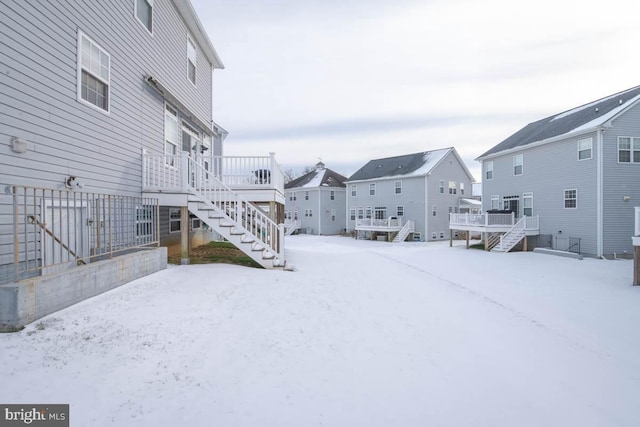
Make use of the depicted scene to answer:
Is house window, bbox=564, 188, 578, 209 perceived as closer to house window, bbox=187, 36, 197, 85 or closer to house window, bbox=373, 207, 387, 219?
house window, bbox=373, 207, 387, 219

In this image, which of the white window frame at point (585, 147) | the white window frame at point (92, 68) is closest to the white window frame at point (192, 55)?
the white window frame at point (92, 68)

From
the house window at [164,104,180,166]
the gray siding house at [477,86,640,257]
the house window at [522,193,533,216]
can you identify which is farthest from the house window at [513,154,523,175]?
the house window at [164,104,180,166]

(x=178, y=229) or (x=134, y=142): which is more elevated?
(x=134, y=142)

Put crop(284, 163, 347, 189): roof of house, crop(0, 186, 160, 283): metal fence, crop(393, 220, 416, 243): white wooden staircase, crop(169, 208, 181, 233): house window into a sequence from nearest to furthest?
crop(0, 186, 160, 283): metal fence, crop(169, 208, 181, 233): house window, crop(393, 220, 416, 243): white wooden staircase, crop(284, 163, 347, 189): roof of house

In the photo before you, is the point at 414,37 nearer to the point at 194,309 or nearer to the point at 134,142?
the point at 134,142

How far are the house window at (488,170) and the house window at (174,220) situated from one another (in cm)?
2180

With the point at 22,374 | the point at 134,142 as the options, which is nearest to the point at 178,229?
the point at 134,142

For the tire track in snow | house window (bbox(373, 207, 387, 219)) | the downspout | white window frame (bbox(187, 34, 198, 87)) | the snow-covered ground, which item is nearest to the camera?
the snow-covered ground

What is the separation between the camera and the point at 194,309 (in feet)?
17.9

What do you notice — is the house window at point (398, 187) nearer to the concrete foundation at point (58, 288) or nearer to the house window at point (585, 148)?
the house window at point (585, 148)

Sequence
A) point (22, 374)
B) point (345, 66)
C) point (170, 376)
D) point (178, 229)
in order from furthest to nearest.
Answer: point (345, 66) < point (178, 229) < point (170, 376) < point (22, 374)

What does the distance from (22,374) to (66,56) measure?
18.7 feet

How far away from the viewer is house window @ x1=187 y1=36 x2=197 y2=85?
12.4m

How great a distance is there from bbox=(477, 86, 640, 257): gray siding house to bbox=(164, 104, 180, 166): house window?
63.1ft
